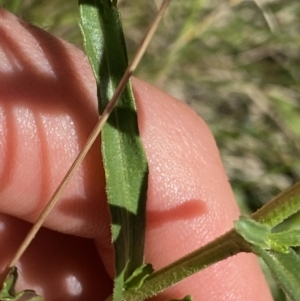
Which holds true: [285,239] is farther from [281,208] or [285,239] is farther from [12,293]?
[12,293]

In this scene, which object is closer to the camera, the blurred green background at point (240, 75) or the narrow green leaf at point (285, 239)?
the narrow green leaf at point (285, 239)

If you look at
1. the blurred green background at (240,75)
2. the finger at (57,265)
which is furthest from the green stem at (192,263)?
the blurred green background at (240,75)

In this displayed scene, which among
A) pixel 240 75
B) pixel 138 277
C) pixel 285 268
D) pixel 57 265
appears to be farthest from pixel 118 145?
pixel 240 75

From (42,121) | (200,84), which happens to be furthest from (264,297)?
(200,84)

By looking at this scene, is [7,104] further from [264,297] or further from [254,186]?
[254,186]

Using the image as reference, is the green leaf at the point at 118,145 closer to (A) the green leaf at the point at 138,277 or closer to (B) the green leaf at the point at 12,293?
(A) the green leaf at the point at 138,277

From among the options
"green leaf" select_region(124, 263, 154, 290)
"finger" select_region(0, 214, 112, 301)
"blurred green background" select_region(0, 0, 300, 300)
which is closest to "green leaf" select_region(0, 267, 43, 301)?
"green leaf" select_region(124, 263, 154, 290)
